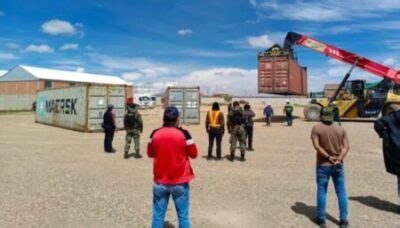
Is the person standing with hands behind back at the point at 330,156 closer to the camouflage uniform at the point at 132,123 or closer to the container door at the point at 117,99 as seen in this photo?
the camouflage uniform at the point at 132,123

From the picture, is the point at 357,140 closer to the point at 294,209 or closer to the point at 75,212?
the point at 294,209

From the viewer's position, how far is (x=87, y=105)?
19.6 meters

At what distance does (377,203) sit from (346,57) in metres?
20.5

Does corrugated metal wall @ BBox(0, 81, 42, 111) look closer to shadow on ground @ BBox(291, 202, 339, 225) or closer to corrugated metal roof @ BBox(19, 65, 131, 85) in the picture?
corrugated metal roof @ BBox(19, 65, 131, 85)

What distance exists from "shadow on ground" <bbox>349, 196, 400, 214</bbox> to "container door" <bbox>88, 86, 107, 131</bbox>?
49.5 feet

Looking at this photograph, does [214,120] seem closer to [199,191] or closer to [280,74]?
[199,191]

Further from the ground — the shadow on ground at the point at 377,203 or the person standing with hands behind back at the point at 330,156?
the person standing with hands behind back at the point at 330,156

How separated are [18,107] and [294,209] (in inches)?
2296

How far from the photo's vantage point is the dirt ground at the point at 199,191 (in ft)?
19.2

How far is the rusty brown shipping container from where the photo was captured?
27375mm

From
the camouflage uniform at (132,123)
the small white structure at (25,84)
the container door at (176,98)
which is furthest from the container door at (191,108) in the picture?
the small white structure at (25,84)

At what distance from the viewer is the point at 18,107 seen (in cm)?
5772

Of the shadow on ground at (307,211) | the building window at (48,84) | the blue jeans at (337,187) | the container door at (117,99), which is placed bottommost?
the shadow on ground at (307,211)

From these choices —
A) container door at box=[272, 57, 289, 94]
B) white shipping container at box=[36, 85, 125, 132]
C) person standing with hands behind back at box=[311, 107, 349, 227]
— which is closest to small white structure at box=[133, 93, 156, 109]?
container door at box=[272, 57, 289, 94]
